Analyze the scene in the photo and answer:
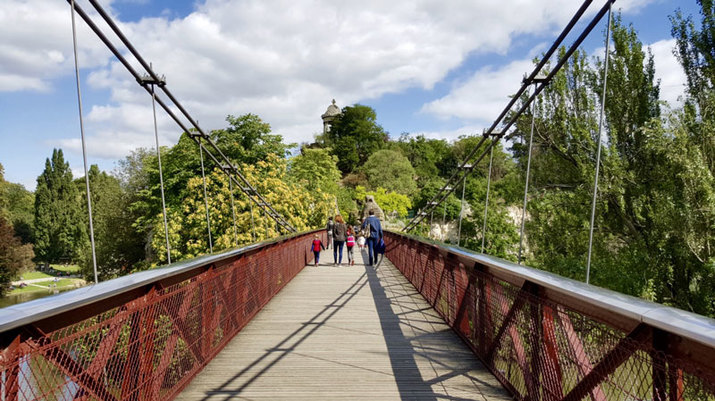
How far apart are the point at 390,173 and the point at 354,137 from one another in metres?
15.9

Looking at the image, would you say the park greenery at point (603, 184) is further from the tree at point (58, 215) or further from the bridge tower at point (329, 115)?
the bridge tower at point (329, 115)

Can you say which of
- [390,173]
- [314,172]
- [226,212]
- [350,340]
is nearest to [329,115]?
[390,173]

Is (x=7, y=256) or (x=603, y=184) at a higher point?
(x=603, y=184)

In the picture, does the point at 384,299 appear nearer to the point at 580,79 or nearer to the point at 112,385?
the point at 112,385

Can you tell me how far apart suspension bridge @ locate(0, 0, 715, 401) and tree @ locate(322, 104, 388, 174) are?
62.9 meters

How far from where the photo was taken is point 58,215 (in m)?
56.4

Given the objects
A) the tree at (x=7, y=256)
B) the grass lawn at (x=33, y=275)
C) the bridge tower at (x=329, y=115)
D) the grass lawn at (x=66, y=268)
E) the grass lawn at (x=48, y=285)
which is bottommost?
the grass lawn at (x=48, y=285)

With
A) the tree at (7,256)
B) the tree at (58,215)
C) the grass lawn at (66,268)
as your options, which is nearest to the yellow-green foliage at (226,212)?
the tree at (7,256)

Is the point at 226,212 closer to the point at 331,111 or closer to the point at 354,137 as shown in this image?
the point at 354,137

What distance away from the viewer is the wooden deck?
3287 mm

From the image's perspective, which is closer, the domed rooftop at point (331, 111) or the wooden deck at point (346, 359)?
the wooden deck at point (346, 359)

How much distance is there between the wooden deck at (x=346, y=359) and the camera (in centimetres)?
329

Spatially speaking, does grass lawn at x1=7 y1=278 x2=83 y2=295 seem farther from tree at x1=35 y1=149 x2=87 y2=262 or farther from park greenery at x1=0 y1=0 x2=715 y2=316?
park greenery at x1=0 y1=0 x2=715 y2=316

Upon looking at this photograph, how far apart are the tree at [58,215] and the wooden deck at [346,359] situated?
5683 centimetres
